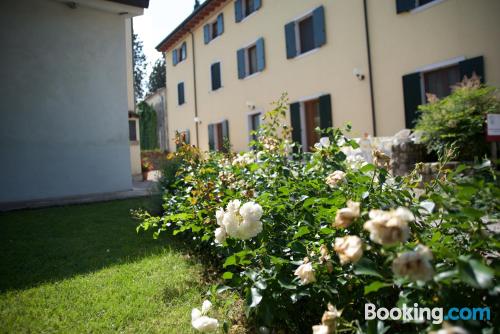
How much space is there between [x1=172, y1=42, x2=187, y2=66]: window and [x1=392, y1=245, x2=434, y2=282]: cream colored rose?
1825 cm

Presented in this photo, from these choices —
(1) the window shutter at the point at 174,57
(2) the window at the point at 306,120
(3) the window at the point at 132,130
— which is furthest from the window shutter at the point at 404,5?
(1) the window shutter at the point at 174,57

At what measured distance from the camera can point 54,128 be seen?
7.30 m

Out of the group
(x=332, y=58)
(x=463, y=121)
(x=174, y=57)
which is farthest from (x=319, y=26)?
(x=174, y=57)

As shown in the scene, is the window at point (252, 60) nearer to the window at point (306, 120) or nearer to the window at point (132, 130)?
the window at point (306, 120)

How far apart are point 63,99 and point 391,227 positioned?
812 cm

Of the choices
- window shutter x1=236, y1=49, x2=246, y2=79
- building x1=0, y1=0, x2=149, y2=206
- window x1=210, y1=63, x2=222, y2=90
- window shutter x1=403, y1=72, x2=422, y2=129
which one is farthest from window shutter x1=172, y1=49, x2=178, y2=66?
window shutter x1=403, y1=72, x2=422, y2=129

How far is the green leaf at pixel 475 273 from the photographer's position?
817 millimetres

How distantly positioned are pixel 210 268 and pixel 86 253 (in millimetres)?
1534

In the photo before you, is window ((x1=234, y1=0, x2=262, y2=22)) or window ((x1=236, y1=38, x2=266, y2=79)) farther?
window ((x1=236, y1=38, x2=266, y2=79))

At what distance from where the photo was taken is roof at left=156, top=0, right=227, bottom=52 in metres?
14.5

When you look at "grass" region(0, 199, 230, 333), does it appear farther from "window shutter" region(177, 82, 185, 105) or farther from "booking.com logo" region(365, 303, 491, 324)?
"window shutter" region(177, 82, 185, 105)

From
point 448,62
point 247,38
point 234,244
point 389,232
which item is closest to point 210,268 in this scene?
point 234,244

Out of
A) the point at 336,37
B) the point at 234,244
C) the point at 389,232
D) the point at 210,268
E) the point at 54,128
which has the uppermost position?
the point at 336,37

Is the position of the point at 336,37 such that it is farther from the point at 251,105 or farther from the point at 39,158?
the point at 39,158
